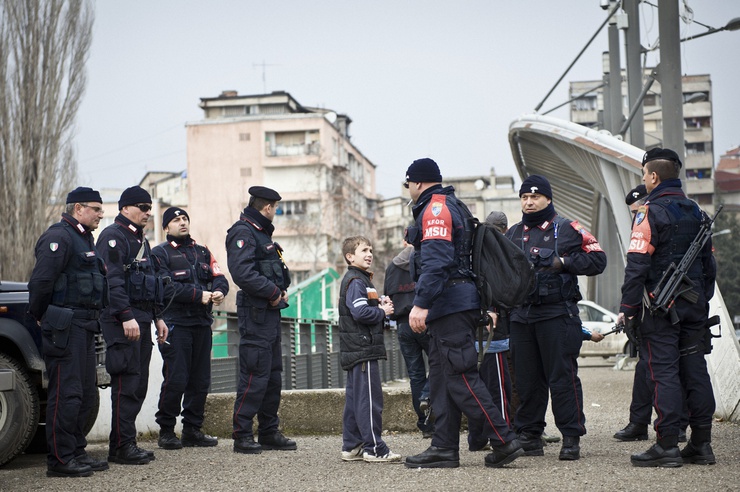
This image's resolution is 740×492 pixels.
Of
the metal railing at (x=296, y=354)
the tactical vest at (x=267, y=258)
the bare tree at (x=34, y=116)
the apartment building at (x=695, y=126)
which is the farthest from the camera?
the apartment building at (x=695, y=126)

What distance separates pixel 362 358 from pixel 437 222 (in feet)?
4.45

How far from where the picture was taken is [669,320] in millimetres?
7293

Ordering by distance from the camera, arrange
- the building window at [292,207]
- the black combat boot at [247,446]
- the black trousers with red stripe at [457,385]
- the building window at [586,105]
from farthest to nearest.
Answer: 1. the building window at [586,105]
2. the building window at [292,207]
3. the black combat boot at [247,446]
4. the black trousers with red stripe at [457,385]

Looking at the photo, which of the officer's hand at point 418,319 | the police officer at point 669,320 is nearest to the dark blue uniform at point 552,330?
the police officer at point 669,320

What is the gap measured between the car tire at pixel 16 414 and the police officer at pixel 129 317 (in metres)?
0.60

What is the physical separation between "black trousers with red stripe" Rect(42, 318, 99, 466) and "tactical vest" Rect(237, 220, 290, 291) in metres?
1.64

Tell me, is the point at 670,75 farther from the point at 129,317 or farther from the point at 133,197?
the point at 129,317

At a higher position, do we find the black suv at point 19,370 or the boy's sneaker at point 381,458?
the black suv at point 19,370

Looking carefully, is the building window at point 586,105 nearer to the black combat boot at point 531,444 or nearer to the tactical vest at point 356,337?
the black combat boot at point 531,444

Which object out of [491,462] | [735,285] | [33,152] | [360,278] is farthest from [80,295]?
[735,285]

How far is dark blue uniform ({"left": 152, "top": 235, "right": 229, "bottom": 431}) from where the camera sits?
9.30m

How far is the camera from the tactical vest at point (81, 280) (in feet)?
25.3

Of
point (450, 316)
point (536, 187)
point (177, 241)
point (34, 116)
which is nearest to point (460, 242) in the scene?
point (450, 316)

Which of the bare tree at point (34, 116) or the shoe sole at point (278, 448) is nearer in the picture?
the shoe sole at point (278, 448)
